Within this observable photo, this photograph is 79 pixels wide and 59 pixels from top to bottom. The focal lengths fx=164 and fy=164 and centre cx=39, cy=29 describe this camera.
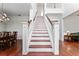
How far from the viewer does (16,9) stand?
398cm

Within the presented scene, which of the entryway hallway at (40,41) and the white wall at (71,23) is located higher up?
the white wall at (71,23)

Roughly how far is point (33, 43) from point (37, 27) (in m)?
0.39

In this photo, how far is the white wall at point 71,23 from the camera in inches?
150

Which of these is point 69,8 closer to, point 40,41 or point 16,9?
point 40,41

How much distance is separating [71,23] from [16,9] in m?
1.36

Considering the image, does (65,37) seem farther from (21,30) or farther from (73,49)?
(21,30)

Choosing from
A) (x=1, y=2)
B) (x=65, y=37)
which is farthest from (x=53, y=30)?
(x=1, y=2)

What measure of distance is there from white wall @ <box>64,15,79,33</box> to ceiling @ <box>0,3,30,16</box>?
94cm

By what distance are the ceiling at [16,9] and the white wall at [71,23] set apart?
939 mm

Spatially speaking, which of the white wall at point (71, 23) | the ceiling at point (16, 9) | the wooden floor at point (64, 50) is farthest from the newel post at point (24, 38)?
the white wall at point (71, 23)

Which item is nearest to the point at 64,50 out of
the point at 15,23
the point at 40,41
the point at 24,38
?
the point at 40,41

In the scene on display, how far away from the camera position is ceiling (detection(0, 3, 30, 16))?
3.82 m

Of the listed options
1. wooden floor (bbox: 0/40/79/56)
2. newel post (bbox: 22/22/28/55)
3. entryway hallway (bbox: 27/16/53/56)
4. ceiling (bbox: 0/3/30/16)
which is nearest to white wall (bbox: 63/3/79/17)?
entryway hallway (bbox: 27/16/53/56)

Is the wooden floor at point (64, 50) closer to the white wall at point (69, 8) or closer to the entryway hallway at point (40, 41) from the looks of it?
the entryway hallway at point (40, 41)
